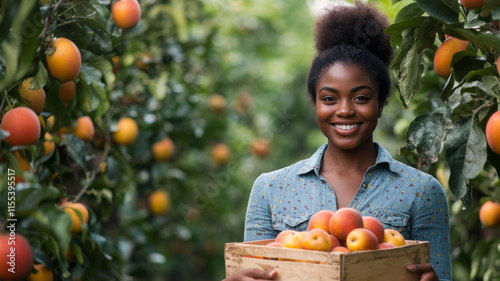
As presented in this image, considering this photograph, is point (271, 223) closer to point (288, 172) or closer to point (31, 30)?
point (288, 172)

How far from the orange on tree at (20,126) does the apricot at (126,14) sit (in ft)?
2.91

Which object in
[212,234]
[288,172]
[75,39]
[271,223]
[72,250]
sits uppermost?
Result: [75,39]

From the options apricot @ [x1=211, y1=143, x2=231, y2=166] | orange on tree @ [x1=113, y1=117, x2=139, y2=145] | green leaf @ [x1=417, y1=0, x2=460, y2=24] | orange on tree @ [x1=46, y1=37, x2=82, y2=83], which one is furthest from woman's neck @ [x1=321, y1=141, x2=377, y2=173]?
apricot @ [x1=211, y1=143, x2=231, y2=166]

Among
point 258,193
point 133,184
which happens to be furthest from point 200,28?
point 258,193

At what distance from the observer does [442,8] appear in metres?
2.05

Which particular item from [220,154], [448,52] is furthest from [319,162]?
[220,154]

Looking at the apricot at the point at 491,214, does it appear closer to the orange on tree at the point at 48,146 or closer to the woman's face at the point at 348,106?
the woman's face at the point at 348,106

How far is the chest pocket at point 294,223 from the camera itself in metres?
2.40

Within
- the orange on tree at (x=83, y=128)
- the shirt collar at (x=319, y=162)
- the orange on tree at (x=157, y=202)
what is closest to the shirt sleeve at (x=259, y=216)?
the shirt collar at (x=319, y=162)

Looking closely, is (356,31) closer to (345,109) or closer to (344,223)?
(345,109)

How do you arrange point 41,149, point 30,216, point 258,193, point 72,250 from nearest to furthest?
1. point 30,216
2. point 258,193
3. point 41,149
4. point 72,250

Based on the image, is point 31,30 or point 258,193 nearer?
point 31,30

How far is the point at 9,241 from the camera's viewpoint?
78.0 inches

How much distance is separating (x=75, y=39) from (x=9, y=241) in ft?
3.06
